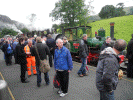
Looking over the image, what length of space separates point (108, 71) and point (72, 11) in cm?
2491

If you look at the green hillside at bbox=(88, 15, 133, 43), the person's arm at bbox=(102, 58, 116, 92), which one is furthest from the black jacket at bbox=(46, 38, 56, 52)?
the green hillside at bbox=(88, 15, 133, 43)

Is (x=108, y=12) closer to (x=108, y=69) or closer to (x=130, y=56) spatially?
(x=130, y=56)

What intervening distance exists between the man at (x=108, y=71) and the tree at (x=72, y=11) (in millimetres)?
23409

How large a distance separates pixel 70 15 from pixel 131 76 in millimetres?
22652

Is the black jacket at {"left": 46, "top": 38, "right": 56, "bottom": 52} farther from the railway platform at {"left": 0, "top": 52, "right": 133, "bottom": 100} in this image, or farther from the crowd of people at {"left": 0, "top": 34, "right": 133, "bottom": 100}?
the railway platform at {"left": 0, "top": 52, "right": 133, "bottom": 100}

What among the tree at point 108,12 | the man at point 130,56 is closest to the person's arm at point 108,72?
→ the man at point 130,56

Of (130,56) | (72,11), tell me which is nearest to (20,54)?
(130,56)

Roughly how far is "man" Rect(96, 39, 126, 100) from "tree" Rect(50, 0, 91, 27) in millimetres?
23409

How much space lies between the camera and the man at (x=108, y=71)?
6.54ft

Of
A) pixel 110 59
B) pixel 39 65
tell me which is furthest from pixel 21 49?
pixel 110 59

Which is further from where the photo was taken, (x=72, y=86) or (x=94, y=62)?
(x=94, y=62)

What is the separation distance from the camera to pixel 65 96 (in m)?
3.99

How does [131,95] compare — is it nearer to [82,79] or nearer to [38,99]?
[82,79]

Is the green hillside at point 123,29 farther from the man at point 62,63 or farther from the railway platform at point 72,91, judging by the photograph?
the man at point 62,63
